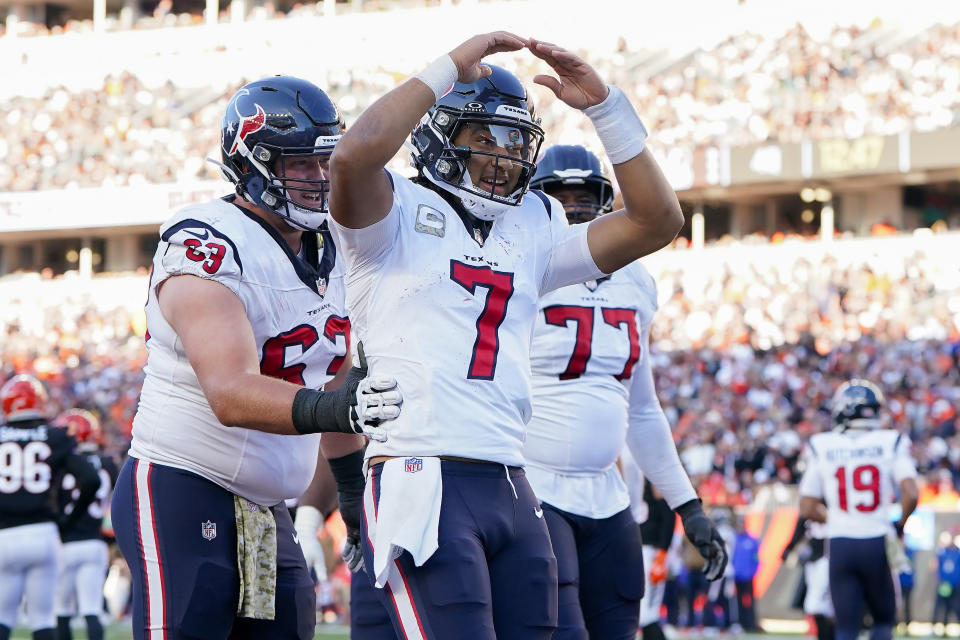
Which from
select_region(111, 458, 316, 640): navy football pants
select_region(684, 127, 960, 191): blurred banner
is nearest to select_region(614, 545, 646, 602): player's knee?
select_region(111, 458, 316, 640): navy football pants

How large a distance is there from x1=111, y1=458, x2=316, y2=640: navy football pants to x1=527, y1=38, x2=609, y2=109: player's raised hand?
4.40 ft

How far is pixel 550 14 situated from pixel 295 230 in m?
26.9

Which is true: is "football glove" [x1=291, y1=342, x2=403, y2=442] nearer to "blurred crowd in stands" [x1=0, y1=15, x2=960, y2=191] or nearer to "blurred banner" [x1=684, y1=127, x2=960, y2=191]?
"blurred banner" [x1=684, y1=127, x2=960, y2=191]

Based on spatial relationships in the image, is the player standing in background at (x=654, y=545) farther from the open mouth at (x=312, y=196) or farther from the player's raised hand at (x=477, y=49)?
the player's raised hand at (x=477, y=49)

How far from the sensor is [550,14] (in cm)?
3006

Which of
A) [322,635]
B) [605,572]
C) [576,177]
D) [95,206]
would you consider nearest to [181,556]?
[605,572]

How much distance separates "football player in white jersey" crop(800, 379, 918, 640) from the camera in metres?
8.67

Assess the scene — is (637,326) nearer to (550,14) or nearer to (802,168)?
(802,168)

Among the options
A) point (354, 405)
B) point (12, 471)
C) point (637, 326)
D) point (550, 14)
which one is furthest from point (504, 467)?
point (550, 14)

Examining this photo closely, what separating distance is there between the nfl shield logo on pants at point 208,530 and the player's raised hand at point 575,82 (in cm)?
140

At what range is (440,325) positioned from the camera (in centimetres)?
347

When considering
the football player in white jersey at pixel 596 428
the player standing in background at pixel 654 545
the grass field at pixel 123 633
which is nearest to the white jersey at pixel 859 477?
the player standing in background at pixel 654 545

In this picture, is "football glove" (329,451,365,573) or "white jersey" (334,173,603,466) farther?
"football glove" (329,451,365,573)

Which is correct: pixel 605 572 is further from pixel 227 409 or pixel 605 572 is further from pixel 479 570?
pixel 227 409
